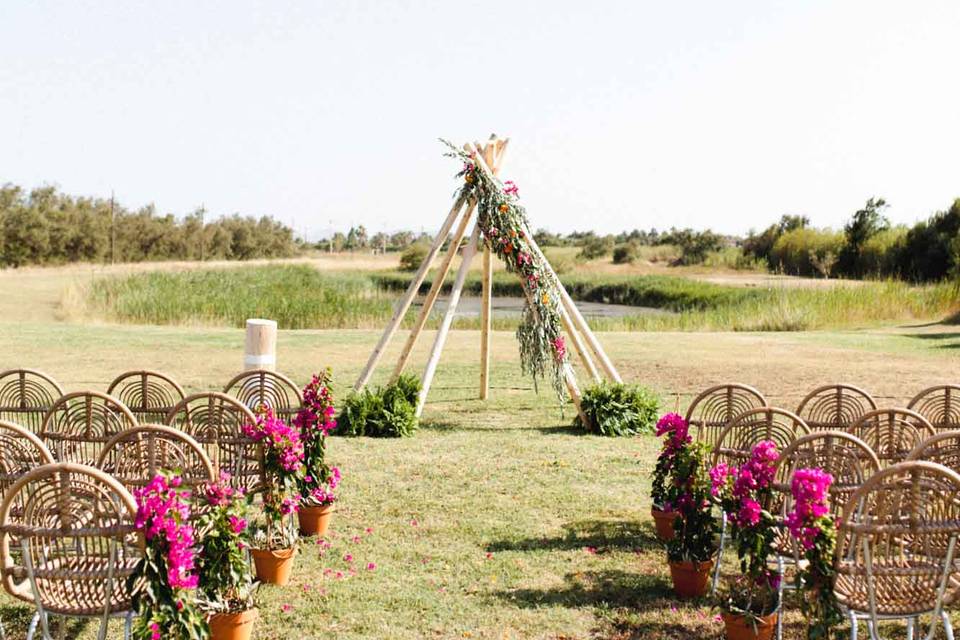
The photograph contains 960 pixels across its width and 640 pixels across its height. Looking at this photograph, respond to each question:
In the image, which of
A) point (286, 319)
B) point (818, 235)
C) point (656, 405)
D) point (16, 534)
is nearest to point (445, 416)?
point (656, 405)

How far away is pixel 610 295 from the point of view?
149ft

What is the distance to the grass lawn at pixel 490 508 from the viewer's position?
4.85 metres

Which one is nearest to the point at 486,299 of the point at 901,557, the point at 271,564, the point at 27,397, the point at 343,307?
the point at 27,397

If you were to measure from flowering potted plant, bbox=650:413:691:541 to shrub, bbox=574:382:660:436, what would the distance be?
13.3ft

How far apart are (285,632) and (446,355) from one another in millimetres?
12586

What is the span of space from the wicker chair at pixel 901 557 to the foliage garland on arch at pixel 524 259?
20.1ft

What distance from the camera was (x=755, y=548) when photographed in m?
4.18

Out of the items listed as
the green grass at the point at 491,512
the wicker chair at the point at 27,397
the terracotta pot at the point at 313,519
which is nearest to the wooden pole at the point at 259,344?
the green grass at the point at 491,512

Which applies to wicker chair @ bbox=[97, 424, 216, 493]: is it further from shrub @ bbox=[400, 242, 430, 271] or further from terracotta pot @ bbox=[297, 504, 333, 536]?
shrub @ bbox=[400, 242, 430, 271]

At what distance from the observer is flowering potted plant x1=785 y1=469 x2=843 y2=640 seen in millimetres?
3732

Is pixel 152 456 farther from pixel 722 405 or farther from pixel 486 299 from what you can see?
pixel 486 299

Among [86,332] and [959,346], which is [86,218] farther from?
[959,346]

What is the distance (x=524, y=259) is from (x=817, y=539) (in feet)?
21.6

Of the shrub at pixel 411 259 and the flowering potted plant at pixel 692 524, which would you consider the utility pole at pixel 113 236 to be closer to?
the shrub at pixel 411 259
